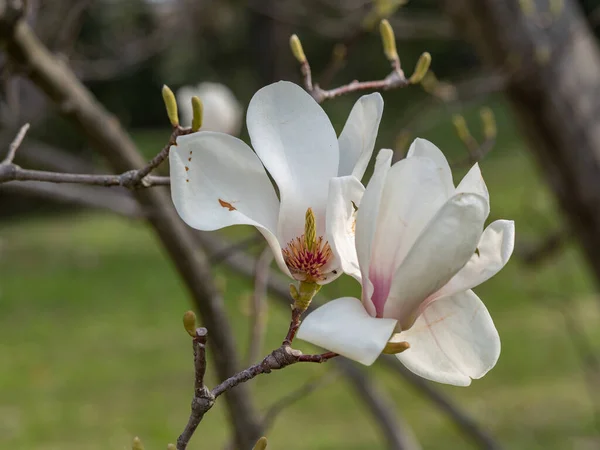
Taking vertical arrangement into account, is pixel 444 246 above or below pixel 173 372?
above

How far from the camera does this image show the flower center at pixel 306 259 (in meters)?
0.58

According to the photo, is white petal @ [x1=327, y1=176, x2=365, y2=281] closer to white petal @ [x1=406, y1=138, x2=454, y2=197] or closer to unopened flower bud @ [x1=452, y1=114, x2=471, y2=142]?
white petal @ [x1=406, y1=138, x2=454, y2=197]

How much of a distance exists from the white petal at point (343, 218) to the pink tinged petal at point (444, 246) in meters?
0.04

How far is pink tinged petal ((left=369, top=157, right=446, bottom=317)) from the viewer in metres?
0.53

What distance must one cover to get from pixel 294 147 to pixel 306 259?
0.28ft

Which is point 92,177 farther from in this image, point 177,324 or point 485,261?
point 177,324

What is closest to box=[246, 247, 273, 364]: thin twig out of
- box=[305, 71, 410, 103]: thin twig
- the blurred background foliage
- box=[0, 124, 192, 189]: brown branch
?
the blurred background foliage

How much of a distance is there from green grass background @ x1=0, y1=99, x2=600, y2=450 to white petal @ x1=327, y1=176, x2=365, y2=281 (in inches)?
68.5

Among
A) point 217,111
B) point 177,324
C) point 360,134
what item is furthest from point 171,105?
point 177,324

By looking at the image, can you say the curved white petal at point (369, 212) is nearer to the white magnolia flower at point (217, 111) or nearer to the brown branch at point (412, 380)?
the brown branch at point (412, 380)

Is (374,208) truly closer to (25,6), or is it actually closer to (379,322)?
(379,322)

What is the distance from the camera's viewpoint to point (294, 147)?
599mm

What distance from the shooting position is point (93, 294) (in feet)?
20.7

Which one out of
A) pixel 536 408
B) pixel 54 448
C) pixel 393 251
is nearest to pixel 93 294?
pixel 54 448
